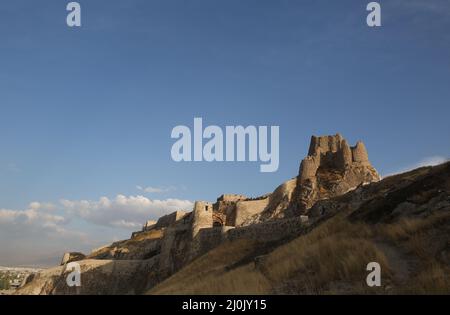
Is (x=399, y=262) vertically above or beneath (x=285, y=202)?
beneath

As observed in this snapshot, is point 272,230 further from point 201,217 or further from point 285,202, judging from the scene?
point 285,202

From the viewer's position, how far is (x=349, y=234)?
49.8 feet

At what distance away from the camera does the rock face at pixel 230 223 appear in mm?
36094

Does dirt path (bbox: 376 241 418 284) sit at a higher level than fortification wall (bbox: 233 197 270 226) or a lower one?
lower

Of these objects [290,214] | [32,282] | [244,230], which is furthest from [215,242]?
[32,282]

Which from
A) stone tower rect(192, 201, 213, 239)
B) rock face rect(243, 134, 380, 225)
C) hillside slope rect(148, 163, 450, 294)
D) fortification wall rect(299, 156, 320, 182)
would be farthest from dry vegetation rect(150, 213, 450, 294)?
fortification wall rect(299, 156, 320, 182)

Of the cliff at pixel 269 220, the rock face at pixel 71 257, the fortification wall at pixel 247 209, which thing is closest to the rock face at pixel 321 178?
the cliff at pixel 269 220

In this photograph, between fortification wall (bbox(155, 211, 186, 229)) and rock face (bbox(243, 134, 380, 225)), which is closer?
rock face (bbox(243, 134, 380, 225))

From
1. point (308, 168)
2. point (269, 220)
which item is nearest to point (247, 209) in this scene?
point (308, 168)

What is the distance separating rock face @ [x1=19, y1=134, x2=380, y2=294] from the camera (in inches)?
1421

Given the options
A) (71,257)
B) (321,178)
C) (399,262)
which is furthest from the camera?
(71,257)

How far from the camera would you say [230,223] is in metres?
54.9

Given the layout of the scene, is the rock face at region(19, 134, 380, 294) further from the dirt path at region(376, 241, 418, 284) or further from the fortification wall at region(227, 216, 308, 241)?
the dirt path at region(376, 241, 418, 284)
